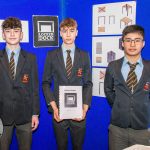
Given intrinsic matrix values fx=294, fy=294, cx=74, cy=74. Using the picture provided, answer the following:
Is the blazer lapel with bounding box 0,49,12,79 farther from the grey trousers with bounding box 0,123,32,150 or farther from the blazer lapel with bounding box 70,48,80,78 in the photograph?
the blazer lapel with bounding box 70,48,80,78

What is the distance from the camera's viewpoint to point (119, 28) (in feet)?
9.98

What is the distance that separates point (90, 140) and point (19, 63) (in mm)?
1320

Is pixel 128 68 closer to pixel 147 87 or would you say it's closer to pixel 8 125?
pixel 147 87

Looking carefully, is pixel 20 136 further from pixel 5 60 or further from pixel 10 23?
pixel 10 23

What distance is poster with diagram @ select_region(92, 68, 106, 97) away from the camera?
10.7 feet

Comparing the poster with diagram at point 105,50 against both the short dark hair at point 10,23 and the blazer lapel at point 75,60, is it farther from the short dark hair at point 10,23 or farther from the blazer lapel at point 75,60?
the short dark hair at point 10,23

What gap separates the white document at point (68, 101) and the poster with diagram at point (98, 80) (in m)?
0.47

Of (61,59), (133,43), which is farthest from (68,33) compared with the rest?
(133,43)

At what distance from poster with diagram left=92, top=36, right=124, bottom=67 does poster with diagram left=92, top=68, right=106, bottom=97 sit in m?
0.07

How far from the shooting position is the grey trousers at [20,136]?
272 cm

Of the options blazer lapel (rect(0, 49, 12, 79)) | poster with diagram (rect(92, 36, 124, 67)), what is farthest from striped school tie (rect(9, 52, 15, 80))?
poster with diagram (rect(92, 36, 124, 67))

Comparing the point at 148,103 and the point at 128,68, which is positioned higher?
the point at 128,68

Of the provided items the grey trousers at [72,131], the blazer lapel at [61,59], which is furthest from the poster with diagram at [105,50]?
the grey trousers at [72,131]

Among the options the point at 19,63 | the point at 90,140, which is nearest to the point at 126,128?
the point at 90,140
